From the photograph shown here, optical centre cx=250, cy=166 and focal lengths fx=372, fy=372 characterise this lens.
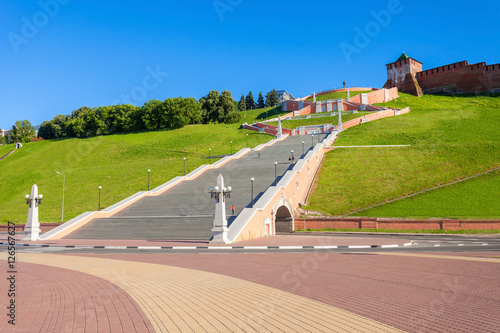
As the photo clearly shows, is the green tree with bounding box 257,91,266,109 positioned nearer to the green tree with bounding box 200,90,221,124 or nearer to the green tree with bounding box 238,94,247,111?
the green tree with bounding box 238,94,247,111

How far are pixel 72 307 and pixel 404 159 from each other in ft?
138

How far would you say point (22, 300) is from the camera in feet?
21.5

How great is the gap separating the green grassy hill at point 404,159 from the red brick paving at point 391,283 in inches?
778

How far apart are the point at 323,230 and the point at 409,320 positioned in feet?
75.3

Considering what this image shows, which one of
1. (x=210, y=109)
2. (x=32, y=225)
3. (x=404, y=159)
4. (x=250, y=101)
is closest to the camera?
(x=32, y=225)

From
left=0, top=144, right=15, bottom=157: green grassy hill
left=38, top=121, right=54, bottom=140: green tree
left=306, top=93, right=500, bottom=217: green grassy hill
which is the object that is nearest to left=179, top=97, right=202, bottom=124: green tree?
left=0, top=144, right=15, bottom=157: green grassy hill

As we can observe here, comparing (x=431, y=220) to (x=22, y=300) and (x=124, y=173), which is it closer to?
(x=22, y=300)

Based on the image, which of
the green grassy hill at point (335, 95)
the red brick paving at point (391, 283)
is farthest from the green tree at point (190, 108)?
the red brick paving at point (391, 283)

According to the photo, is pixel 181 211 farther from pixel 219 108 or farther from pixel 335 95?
pixel 335 95

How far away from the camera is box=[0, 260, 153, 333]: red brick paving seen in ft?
16.6

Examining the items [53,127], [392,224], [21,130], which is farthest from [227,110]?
[392,224]

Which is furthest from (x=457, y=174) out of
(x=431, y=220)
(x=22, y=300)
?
(x=22, y=300)

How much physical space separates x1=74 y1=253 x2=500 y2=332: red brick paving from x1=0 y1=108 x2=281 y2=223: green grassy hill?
80.9 ft

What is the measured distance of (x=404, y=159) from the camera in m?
42.7
